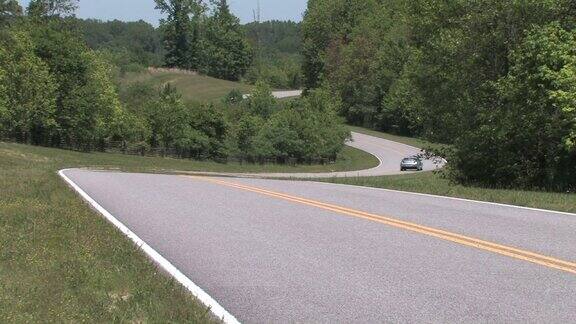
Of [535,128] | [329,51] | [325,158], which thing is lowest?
[325,158]

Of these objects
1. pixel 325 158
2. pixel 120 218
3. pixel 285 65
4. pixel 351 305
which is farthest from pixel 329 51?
pixel 351 305

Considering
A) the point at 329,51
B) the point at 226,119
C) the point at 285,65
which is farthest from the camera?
the point at 285,65

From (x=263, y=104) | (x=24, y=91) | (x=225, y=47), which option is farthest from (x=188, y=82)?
(x=24, y=91)

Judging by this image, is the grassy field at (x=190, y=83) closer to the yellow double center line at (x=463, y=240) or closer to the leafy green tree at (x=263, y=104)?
the leafy green tree at (x=263, y=104)

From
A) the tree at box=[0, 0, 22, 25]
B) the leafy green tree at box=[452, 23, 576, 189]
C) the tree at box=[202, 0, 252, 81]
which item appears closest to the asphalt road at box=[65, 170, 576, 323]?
the leafy green tree at box=[452, 23, 576, 189]

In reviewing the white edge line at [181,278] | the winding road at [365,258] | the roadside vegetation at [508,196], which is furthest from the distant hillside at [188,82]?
the white edge line at [181,278]

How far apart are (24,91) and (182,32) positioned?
77.2 meters

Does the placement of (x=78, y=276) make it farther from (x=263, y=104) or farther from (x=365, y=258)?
(x=263, y=104)

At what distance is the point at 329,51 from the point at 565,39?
8836cm

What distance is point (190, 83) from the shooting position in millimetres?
115625

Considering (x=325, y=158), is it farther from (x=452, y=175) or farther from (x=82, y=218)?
(x=82, y=218)

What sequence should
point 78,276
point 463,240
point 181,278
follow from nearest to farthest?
point 78,276 < point 181,278 < point 463,240

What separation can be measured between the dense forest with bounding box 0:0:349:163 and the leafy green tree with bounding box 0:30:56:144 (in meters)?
0.09

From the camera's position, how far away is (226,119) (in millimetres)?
70688
